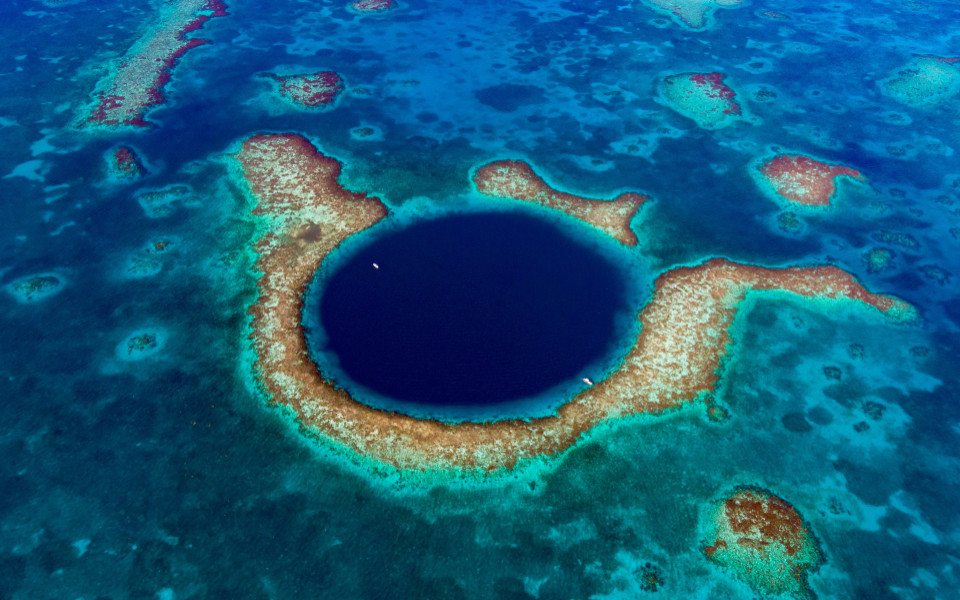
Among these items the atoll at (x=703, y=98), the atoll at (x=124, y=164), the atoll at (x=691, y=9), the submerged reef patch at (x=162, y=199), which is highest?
the atoll at (x=691, y=9)

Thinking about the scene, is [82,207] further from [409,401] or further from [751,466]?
[751,466]

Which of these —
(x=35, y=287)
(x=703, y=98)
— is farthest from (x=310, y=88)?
(x=703, y=98)

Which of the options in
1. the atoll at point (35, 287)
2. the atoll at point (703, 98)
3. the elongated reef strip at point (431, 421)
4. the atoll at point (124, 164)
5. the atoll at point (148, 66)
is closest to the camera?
the elongated reef strip at point (431, 421)

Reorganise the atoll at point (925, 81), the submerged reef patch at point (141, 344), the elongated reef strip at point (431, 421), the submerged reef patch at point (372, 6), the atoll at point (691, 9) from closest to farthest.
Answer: the elongated reef strip at point (431, 421), the submerged reef patch at point (141, 344), the atoll at point (925, 81), the atoll at point (691, 9), the submerged reef patch at point (372, 6)

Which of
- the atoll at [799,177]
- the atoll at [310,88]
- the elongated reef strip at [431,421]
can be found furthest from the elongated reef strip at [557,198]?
the atoll at [310,88]

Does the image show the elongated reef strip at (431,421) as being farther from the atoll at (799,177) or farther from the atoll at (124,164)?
the atoll at (799,177)

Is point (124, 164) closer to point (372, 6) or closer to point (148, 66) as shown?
point (148, 66)
